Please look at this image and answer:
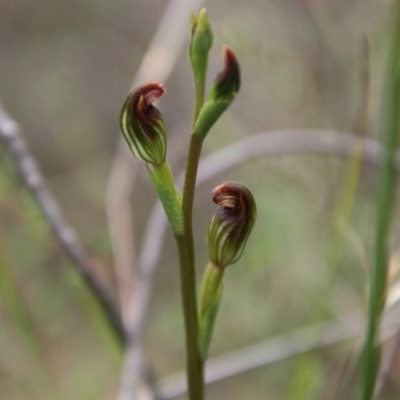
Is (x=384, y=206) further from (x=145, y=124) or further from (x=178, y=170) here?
(x=178, y=170)

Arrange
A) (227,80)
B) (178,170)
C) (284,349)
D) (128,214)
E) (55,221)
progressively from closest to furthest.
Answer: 1. (227,80)
2. (55,221)
3. (284,349)
4. (128,214)
5. (178,170)

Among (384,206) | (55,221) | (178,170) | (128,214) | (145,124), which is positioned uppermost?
(145,124)

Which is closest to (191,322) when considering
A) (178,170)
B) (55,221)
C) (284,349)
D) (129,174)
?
(55,221)

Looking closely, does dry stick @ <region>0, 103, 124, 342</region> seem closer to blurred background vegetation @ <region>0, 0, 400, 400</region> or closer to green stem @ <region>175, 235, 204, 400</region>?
blurred background vegetation @ <region>0, 0, 400, 400</region>

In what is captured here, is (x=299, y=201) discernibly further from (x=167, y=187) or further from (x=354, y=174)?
(x=167, y=187)

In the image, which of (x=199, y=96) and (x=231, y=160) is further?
(x=231, y=160)

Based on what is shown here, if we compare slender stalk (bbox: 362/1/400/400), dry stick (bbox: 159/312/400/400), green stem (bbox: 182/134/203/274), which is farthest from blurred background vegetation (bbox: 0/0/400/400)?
green stem (bbox: 182/134/203/274)

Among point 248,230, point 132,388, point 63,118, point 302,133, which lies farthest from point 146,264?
A: point 63,118
